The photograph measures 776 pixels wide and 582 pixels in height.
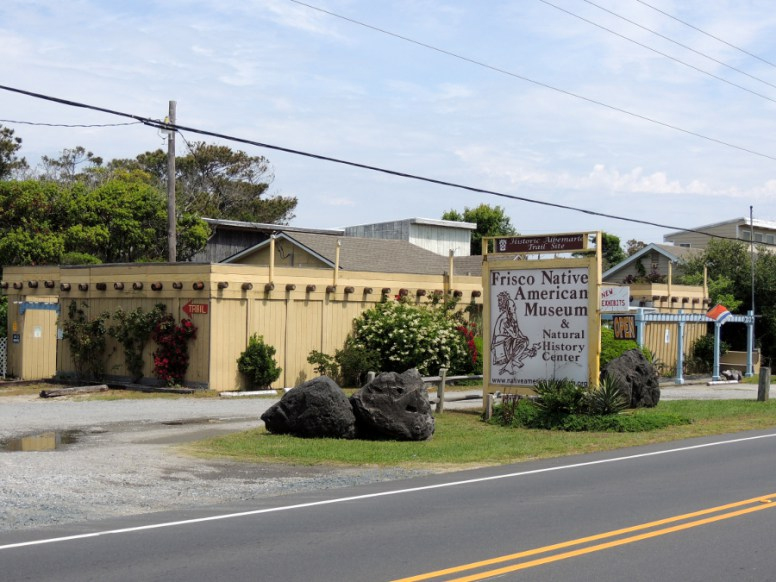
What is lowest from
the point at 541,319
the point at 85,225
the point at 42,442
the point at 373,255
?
the point at 42,442

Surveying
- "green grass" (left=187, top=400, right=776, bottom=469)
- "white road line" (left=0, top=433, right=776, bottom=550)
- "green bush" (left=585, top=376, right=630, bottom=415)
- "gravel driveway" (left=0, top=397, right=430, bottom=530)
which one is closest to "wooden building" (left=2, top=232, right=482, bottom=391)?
"gravel driveway" (left=0, top=397, right=430, bottom=530)

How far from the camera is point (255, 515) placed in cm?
1085

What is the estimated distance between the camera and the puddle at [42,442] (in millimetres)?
16641

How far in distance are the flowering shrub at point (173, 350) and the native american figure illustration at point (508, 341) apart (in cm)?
920

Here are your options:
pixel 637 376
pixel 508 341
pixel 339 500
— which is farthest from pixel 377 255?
pixel 339 500

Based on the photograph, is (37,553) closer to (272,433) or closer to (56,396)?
(272,433)

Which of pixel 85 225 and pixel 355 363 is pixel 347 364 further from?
pixel 85 225

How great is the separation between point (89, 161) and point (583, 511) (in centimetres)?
6300

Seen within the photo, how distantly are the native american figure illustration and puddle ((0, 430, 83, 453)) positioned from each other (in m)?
9.70

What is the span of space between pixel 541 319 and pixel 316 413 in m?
7.05

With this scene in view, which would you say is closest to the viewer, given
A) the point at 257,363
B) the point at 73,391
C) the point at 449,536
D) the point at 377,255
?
the point at 449,536

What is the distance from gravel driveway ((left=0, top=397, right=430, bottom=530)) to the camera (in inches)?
455

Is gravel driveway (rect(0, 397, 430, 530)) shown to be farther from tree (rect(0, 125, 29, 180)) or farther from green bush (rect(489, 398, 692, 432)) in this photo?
tree (rect(0, 125, 29, 180))

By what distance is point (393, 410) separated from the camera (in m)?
18.1
